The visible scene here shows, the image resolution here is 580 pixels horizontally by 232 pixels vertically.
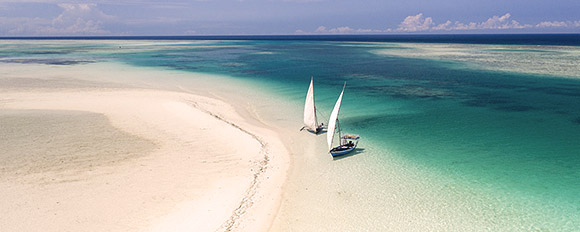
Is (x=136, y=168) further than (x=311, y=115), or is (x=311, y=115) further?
(x=311, y=115)

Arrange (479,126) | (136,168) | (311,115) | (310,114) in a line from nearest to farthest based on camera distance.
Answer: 1. (136,168)
2. (311,115)
3. (310,114)
4. (479,126)

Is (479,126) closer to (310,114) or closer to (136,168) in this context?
(310,114)

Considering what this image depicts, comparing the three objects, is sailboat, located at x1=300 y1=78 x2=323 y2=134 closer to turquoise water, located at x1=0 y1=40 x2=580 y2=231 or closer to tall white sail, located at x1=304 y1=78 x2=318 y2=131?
tall white sail, located at x1=304 y1=78 x2=318 y2=131

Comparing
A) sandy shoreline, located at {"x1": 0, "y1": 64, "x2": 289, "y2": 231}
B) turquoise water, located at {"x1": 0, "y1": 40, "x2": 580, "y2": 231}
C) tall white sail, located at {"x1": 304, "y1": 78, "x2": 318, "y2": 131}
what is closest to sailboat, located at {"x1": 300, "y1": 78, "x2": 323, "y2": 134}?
tall white sail, located at {"x1": 304, "y1": 78, "x2": 318, "y2": 131}

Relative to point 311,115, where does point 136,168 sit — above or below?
below

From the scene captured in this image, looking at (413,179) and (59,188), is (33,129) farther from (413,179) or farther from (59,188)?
(413,179)

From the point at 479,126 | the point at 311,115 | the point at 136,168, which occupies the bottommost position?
the point at 136,168

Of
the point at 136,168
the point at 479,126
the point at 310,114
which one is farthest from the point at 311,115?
the point at 479,126

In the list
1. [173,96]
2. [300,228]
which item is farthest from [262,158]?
[173,96]

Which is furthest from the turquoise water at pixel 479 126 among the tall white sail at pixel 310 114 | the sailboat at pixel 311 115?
the tall white sail at pixel 310 114
